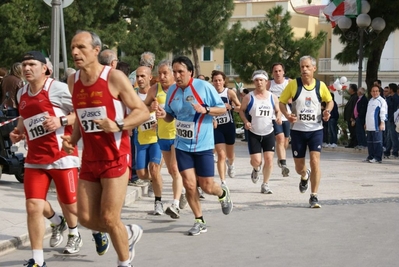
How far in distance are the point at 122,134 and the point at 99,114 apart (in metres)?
0.25

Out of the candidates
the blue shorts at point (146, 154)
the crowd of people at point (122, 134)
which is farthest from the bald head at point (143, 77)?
the blue shorts at point (146, 154)

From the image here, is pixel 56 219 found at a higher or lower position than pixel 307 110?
lower

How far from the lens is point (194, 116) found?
31.4 ft

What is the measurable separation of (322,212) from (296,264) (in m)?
3.40

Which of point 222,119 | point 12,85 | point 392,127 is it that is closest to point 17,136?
point 222,119

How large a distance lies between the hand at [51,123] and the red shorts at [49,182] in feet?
1.34

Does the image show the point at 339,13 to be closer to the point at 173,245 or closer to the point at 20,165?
the point at 20,165

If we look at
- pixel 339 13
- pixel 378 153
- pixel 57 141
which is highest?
pixel 339 13

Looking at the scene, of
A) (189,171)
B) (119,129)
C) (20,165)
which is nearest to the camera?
(119,129)

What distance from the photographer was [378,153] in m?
19.7

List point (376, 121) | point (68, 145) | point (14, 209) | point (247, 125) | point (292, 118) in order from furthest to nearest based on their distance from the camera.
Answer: point (376, 121) → point (247, 125) → point (292, 118) → point (14, 209) → point (68, 145)

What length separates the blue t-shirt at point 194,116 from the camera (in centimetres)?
953

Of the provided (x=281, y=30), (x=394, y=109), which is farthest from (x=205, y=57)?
(x=394, y=109)

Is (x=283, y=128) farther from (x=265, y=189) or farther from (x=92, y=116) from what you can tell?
(x=92, y=116)
